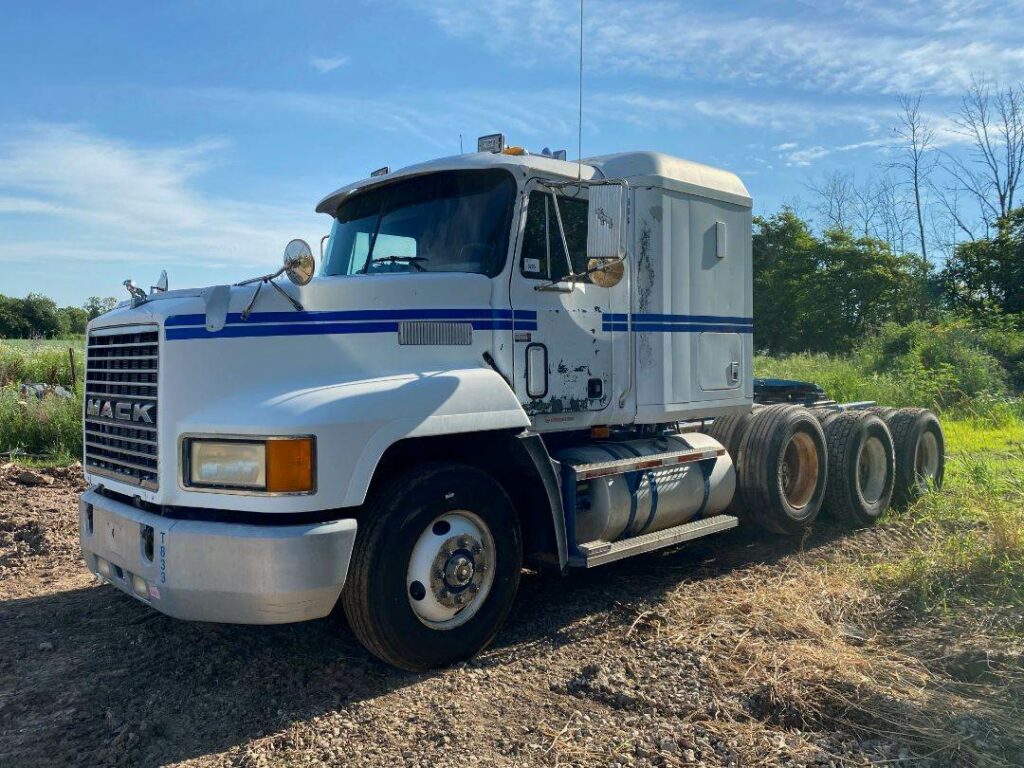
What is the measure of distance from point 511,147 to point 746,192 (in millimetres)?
2421

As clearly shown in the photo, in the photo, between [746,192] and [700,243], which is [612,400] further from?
[746,192]

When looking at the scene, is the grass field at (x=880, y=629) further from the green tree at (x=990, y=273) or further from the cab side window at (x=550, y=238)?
the green tree at (x=990, y=273)

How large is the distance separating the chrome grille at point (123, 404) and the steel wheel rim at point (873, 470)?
20.9 ft

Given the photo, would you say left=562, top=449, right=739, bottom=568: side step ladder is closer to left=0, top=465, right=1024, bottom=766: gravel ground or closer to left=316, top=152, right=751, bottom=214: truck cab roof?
left=0, top=465, right=1024, bottom=766: gravel ground

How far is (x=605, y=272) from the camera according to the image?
16.2ft

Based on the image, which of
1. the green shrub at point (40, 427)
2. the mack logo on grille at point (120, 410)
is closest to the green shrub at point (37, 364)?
the green shrub at point (40, 427)

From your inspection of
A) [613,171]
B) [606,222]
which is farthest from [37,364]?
[606,222]

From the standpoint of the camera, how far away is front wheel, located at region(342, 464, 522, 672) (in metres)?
3.92

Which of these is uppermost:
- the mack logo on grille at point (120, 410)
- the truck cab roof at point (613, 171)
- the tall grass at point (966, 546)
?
the truck cab roof at point (613, 171)

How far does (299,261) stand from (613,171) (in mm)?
2649

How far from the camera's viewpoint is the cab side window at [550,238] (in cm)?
497

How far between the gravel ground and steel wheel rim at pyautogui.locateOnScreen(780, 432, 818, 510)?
1.53 m

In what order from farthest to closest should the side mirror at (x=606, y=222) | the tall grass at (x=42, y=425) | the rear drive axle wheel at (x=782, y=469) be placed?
the tall grass at (x=42, y=425)
the rear drive axle wheel at (x=782, y=469)
the side mirror at (x=606, y=222)

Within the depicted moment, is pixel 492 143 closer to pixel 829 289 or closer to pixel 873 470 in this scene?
pixel 873 470
